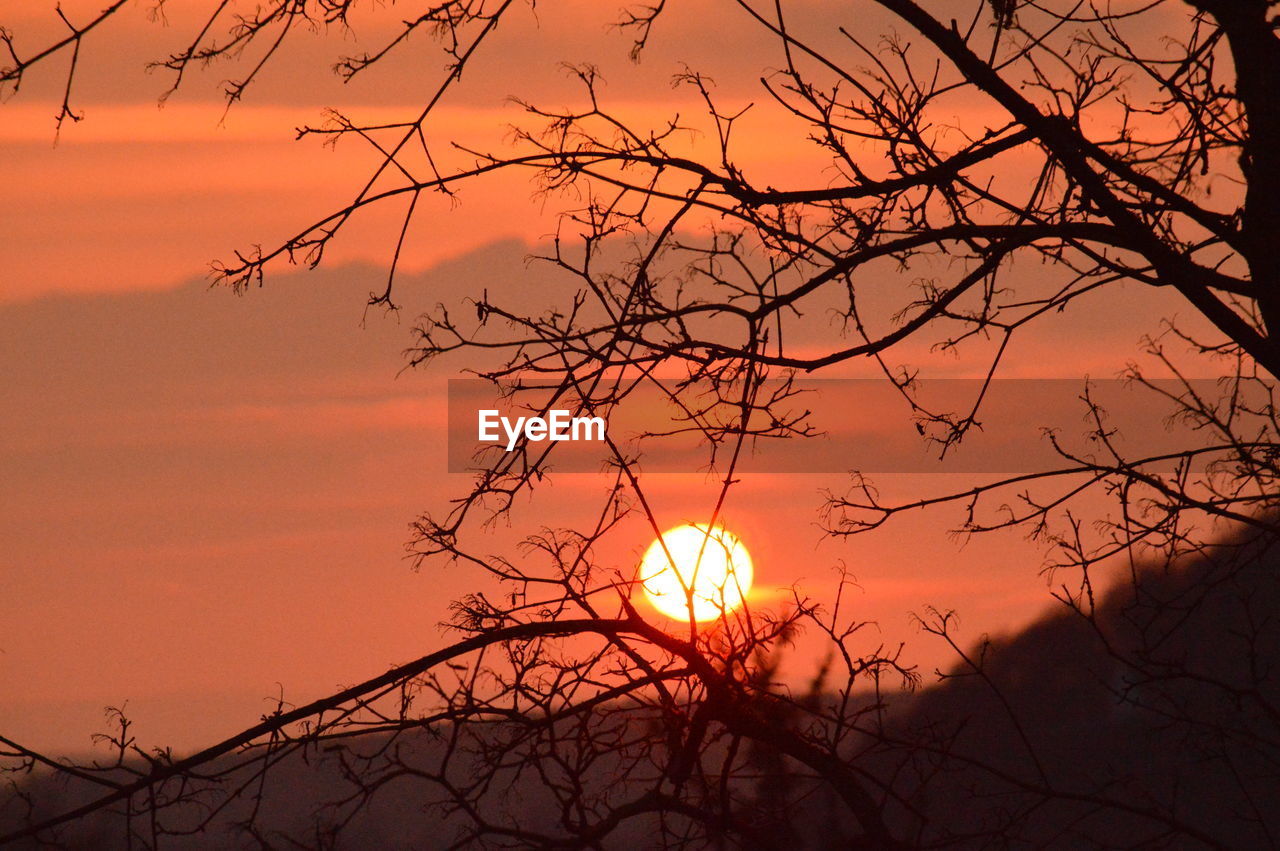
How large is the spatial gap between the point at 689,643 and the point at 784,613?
1.42 feet

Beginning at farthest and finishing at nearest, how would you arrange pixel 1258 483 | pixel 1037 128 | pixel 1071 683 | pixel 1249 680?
pixel 1071 683 < pixel 1249 680 < pixel 1258 483 < pixel 1037 128

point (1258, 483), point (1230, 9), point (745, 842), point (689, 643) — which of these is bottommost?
point (745, 842)

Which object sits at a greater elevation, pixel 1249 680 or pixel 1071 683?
pixel 1071 683

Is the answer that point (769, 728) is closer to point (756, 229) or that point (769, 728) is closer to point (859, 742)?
point (859, 742)

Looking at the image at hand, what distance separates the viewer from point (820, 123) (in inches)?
209

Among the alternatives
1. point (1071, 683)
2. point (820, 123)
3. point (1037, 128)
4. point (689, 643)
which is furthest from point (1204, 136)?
point (1071, 683)

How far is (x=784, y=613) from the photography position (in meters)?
5.82

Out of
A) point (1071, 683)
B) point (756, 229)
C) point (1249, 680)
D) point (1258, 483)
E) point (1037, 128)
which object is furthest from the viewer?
point (1071, 683)

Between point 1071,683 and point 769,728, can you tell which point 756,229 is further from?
point 1071,683

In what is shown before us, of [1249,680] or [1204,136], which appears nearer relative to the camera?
[1204,136]

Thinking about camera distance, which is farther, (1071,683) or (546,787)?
(1071,683)

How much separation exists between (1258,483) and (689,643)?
8.68 ft

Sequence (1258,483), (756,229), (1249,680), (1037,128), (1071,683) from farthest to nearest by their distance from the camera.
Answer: (1071,683) < (1249,680) < (1258,483) < (756,229) < (1037,128)

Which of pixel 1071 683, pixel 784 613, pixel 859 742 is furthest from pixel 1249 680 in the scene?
pixel 1071 683
